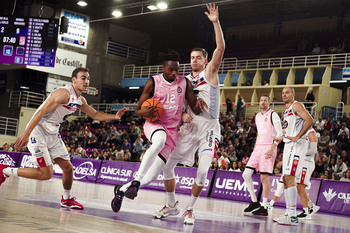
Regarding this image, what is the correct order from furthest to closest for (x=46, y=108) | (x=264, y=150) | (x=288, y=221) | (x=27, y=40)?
(x=27, y=40), (x=264, y=150), (x=288, y=221), (x=46, y=108)

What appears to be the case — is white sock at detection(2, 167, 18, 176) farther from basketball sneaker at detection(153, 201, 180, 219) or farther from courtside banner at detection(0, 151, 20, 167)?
courtside banner at detection(0, 151, 20, 167)

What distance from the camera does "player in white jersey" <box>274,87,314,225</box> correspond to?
309 inches

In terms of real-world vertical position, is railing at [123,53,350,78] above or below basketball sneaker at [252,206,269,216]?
above

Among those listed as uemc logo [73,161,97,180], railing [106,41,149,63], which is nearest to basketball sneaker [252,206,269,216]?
uemc logo [73,161,97,180]

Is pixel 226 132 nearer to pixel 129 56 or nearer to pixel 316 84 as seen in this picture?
pixel 316 84

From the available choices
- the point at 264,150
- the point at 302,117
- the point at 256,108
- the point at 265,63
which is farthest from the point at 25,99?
the point at 302,117

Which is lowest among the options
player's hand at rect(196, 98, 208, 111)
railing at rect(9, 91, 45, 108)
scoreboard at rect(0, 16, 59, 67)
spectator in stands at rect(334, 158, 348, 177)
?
spectator in stands at rect(334, 158, 348, 177)

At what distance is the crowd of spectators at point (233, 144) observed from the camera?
1577 centimetres

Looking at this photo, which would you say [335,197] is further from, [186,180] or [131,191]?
[131,191]

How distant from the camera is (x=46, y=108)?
21.7 feet

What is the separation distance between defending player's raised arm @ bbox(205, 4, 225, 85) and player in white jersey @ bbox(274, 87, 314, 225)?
185cm

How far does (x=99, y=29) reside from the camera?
35438mm

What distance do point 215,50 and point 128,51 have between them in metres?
30.7

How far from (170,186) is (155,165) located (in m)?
0.63
